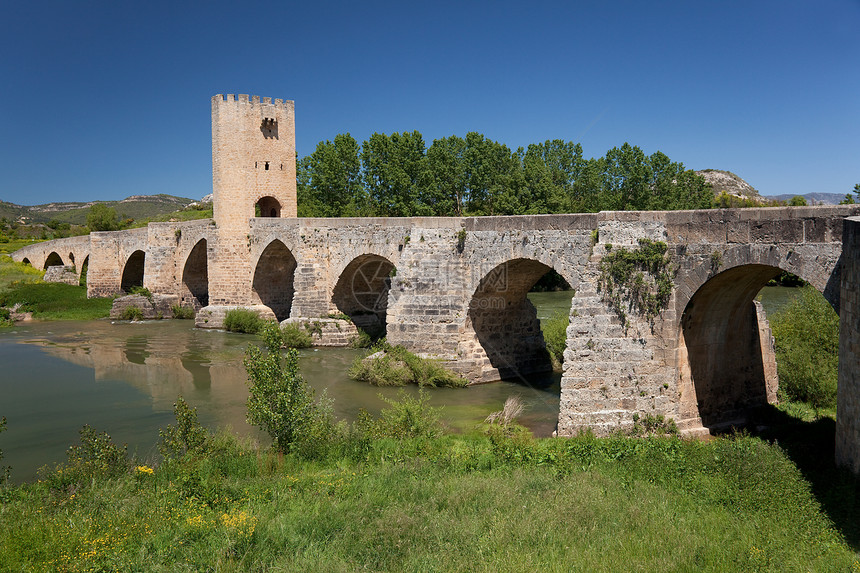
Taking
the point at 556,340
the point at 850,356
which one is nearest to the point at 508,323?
the point at 556,340

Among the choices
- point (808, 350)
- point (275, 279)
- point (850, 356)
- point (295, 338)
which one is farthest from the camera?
point (275, 279)

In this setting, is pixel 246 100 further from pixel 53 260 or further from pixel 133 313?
pixel 53 260

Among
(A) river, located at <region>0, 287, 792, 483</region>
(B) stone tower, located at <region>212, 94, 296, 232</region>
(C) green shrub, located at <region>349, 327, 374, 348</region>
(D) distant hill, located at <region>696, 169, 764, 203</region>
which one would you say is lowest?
(A) river, located at <region>0, 287, 792, 483</region>

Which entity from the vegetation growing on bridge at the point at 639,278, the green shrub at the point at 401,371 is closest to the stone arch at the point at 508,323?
the green shrub at the point at 401,371

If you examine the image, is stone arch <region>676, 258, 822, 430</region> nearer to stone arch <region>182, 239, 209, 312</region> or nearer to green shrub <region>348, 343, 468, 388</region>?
green shrub <region>348, 343, 468, 388</region>

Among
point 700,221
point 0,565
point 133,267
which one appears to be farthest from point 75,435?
point 133,267

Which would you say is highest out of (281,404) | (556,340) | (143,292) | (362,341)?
(143,292)

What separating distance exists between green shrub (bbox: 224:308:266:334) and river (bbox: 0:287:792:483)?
46 centimetres

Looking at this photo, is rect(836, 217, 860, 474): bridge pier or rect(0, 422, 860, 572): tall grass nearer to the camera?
rect(0, 422, 860, 572): tall grass

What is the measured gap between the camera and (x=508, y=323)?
17.2 meters

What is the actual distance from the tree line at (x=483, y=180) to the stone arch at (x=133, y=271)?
9809 mm

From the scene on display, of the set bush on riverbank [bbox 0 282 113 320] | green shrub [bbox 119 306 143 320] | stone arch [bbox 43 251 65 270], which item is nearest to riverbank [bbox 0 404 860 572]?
green shrub [bbox 119 306 143 320]

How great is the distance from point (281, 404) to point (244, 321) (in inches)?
608

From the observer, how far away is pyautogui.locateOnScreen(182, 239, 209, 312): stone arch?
28.8 m
